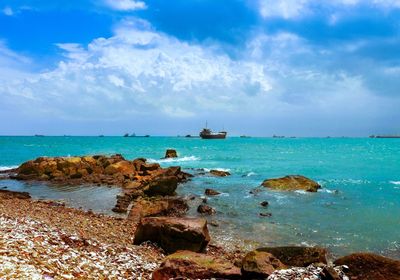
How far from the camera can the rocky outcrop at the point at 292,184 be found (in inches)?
1280

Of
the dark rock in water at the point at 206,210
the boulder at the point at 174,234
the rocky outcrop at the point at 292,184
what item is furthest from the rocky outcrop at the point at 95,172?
the boulder at the point at 174,234

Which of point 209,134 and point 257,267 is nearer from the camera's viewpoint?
point 257,267

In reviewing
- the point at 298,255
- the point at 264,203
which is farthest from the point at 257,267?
the point at 264,203

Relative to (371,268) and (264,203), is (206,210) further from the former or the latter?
(371,268)

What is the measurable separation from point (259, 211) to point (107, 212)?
9.87 metres

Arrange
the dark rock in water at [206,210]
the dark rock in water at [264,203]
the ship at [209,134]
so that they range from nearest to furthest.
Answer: the dark rock in water at [206,210] → the dark rock in water at [264,203] → the ship at [209,134]

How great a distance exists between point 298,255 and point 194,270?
4.45 metres

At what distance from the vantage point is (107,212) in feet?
71.9

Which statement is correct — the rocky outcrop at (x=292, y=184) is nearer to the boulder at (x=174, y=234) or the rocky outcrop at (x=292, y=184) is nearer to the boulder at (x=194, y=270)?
the boulder at (x=174, y=234)

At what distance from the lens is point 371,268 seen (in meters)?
9.33

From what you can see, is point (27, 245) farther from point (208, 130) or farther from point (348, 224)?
point (208, 130)

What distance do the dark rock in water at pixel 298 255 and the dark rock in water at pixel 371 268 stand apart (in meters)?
2.24

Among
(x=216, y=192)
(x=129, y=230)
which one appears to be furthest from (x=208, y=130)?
(x=129, y=230)

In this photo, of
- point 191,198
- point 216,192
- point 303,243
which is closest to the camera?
point 303,243
